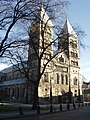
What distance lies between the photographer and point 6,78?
100m

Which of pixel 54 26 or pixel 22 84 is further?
pixel 22 84

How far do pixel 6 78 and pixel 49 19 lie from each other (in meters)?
69.9

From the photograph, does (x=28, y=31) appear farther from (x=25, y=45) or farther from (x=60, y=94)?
(x=60, y=94)

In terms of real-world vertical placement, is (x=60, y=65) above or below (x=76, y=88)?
above

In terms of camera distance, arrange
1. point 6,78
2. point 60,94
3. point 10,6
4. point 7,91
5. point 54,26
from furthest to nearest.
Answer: point 6,78
point 7,91
point 60,94
point 54,26
point 10,6

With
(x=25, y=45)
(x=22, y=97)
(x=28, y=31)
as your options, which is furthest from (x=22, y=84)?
(x=25, y=45)

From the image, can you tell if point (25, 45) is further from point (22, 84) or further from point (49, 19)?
point (22, 84)

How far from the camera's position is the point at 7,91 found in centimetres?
8581

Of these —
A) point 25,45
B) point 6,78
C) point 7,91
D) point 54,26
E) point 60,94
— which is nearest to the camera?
point 25,45

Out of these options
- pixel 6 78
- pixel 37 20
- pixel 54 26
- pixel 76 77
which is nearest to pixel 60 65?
pixel 76 77

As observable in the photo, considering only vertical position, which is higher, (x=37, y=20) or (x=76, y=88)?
(x=37, y=20)

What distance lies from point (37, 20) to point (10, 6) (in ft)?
13.2

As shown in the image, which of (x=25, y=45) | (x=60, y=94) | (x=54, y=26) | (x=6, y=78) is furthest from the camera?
(x=6, y=78)

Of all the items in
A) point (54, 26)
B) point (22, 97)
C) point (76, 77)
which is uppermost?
point (54, 26)
